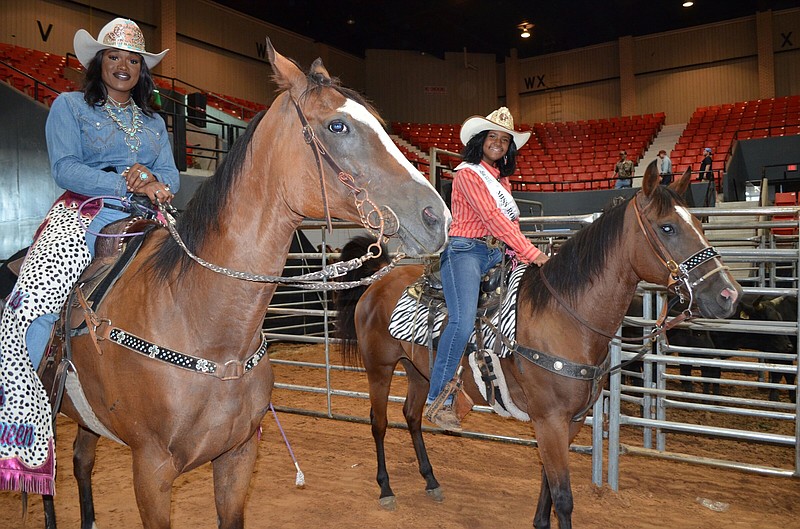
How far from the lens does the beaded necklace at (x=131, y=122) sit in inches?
90.3

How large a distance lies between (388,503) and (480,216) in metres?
2.07

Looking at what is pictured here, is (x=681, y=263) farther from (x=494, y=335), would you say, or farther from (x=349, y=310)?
(x=349, y=310)

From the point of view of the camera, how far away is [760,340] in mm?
6172

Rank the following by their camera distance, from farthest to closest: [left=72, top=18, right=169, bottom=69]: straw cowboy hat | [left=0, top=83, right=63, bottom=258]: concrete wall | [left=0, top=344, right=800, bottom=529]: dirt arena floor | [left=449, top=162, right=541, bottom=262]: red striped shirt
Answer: [left=0, top=83, right=63, bottom=258]: concrete wall
[left=0, top=344, right=800, bottom=529]: dirt arena floor
[left=449, top=162, right=541, bottom=262]: red striped shirt
[left=72, top=18, right=169, bottom=69]: straw cowboy hat

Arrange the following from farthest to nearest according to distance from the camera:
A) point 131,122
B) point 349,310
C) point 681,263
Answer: point 349,310, point 681,263, point 131,122

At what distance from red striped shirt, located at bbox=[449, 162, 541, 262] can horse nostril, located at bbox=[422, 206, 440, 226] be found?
5.01 ft

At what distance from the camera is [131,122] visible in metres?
2.36

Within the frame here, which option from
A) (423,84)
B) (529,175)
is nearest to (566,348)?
(529,175)

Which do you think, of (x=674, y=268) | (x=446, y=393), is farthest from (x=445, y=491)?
(x=674, y=268)

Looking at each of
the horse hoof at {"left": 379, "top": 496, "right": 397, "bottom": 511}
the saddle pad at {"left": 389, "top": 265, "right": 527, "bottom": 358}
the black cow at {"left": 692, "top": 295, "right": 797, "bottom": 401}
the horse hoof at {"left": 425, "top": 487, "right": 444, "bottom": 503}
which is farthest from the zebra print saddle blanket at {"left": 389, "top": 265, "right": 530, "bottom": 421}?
the black cow at {"left": 692, "top": 295, "right": 797, "bottom": 401}

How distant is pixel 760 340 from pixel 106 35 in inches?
268

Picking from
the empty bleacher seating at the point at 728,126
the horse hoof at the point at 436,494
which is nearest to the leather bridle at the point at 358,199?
the horse hoof at the point at 436,494

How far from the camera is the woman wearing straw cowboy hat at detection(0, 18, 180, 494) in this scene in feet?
6.61

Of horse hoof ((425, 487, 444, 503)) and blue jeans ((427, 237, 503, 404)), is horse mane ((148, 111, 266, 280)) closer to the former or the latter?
blue jeans ((427, 237, 503, 404))
